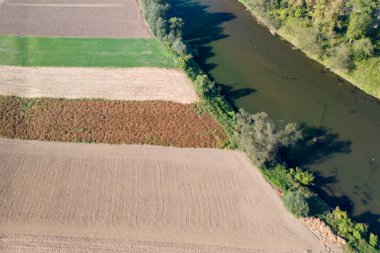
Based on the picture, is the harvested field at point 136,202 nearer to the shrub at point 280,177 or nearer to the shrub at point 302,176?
the shrub at point 280,177

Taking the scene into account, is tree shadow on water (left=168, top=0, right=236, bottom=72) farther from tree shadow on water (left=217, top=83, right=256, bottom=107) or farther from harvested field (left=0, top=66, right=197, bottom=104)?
harvested field (left=0, top=66, right=197, bottom=104)

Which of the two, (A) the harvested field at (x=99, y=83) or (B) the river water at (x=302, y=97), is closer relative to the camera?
(B) the river water at (x=302, y=97)

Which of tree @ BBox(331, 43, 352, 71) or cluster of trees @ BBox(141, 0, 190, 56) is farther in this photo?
cluster of trees @ BBox(141, 0, 190, 56)

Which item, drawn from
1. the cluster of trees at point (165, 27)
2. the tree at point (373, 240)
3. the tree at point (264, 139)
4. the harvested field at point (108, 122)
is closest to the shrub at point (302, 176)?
the tree at point (264, 139)

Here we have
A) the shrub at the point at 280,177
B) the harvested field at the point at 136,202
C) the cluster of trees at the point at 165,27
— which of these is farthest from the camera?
the cluster of trees at the point at 165,27

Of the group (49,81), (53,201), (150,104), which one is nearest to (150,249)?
(53,201)

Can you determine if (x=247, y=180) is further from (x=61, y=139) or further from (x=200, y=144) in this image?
(x=61, y=139)

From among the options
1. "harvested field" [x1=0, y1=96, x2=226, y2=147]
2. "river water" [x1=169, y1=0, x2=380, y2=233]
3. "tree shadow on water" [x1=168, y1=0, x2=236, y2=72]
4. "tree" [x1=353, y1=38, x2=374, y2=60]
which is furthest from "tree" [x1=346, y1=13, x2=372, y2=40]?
"harvested field" [x1=0, y1=96, x2=226, y2=147]
